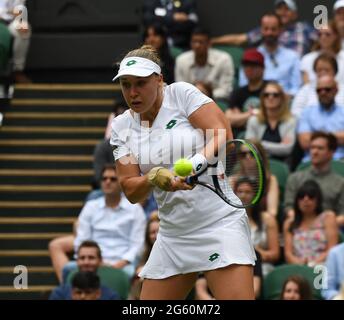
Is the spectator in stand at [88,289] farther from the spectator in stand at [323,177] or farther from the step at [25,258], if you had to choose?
the step at [25,258]

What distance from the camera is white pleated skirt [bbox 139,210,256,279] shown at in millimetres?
6176

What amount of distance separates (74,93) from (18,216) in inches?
69.8

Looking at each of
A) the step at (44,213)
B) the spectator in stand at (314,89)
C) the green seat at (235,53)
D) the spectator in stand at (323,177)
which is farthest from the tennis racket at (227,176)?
the green seat at (235,53)

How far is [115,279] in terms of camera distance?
30.9ft

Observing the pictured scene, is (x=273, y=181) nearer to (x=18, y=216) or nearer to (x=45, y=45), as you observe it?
(x=18, y=216)

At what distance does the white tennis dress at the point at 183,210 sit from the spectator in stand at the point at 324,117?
4179mm

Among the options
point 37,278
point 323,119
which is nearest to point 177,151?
point 323,119

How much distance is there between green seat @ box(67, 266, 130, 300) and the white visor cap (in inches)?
136

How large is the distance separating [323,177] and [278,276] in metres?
1.15

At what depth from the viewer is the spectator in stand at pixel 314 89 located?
10752mm

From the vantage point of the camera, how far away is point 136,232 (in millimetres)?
10023

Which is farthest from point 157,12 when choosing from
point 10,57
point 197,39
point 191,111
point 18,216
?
point 191,111

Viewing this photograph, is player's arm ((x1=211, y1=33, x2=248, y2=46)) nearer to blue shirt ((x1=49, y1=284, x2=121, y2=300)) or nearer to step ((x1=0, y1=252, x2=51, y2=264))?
step ((x1=0, y1=252, x2=51, y2=264))

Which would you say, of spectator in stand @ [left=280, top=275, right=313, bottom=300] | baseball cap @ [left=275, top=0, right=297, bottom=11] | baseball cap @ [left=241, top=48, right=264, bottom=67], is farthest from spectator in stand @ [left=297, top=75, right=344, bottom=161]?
spectator in stand @ [left=280, top=275, right=313, bottom=300]
